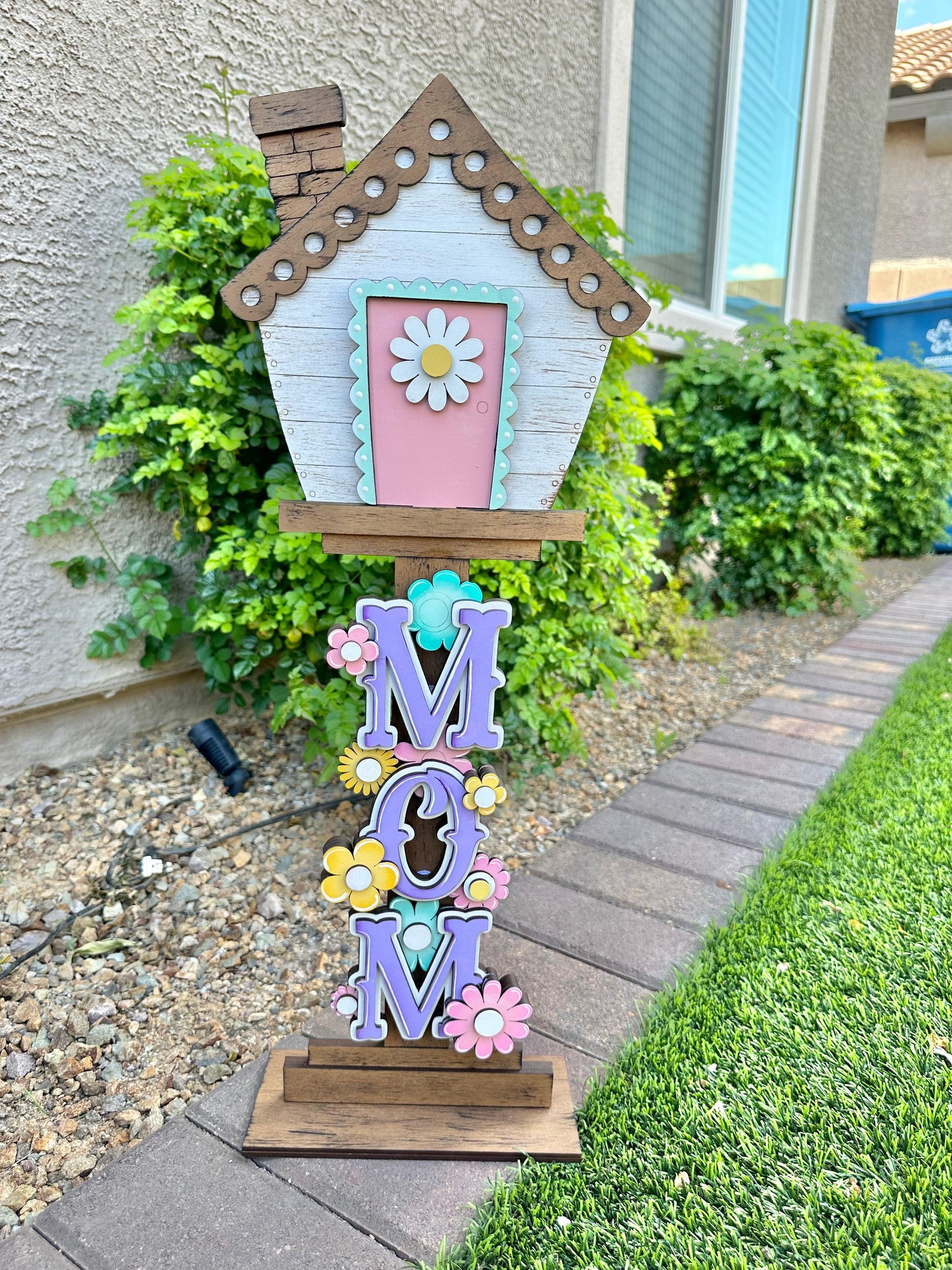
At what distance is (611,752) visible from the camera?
3.21 m

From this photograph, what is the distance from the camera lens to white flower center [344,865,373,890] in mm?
1425

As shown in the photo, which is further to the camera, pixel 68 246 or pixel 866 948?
pixel 68 246

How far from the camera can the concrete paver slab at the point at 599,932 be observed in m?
1.93

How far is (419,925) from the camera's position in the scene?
149cm

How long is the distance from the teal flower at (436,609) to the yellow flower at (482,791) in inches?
9.4

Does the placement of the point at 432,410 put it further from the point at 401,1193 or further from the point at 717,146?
the point at 717,146

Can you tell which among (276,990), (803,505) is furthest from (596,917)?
(803,505)

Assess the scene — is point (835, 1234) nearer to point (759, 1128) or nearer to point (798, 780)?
point (759, 1128)

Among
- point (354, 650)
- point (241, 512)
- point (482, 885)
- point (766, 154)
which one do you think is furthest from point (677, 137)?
point (482, 885)

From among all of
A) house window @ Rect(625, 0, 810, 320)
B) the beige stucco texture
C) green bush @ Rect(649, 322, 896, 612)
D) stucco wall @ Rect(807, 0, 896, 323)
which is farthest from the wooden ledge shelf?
the beige stucco texture

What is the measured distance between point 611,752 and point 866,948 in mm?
1350

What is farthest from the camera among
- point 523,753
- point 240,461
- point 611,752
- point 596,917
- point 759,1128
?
point 611,752

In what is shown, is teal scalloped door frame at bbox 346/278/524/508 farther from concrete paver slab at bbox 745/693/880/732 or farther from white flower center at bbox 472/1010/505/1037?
concrete paver slab at bbox 745/693/880/732

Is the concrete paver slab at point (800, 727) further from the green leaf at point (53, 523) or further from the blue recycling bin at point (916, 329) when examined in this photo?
the blue recycling bin at point (916, 329)
